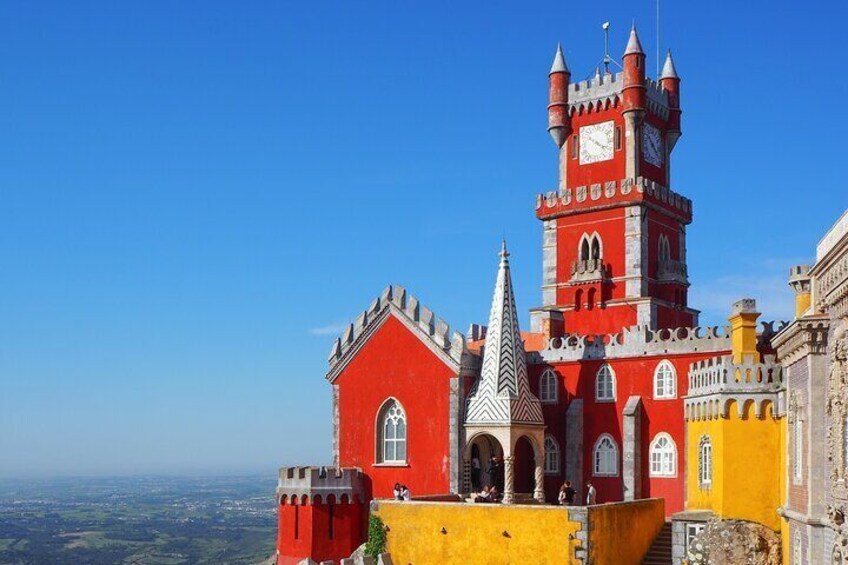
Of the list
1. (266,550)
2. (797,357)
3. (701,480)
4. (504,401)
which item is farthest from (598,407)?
(266,550)

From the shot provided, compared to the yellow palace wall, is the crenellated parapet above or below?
above

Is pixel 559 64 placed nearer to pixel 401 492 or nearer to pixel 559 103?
pixel 559 103

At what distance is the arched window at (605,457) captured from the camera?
136ft

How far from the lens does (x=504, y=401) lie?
133 feet

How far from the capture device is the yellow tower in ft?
108

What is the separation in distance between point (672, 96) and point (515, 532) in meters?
25.1

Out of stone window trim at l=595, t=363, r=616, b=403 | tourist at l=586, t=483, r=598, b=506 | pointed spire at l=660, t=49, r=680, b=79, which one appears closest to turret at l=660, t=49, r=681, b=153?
pointed spire at l=660, t=49, r=680, b=79

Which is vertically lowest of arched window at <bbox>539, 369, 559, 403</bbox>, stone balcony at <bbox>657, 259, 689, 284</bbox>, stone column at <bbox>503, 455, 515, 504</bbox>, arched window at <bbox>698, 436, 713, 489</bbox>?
stone column at <bbox>503, 455, 515, 504</bbox>

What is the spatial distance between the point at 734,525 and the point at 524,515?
19.4 ft

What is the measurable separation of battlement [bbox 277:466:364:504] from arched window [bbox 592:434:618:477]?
8.72 metres

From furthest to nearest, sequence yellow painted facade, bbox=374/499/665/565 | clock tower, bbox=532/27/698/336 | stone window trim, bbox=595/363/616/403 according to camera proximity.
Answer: clock tower, bbox=532/27/698/336 → stone window trim, bbox=595/363/616/403 → yellow painted facade, bbox=374/499/665/565

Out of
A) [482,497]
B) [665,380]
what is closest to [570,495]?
[482,497]

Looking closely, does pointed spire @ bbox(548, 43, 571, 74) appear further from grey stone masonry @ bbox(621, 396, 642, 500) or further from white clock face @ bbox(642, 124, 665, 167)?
grey stone masonry @ bbox(621, 396, 642, 500)

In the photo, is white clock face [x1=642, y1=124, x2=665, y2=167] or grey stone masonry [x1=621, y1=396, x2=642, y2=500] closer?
grey stone masonry [x1=621, y1=396, x2=642, y2=500]
